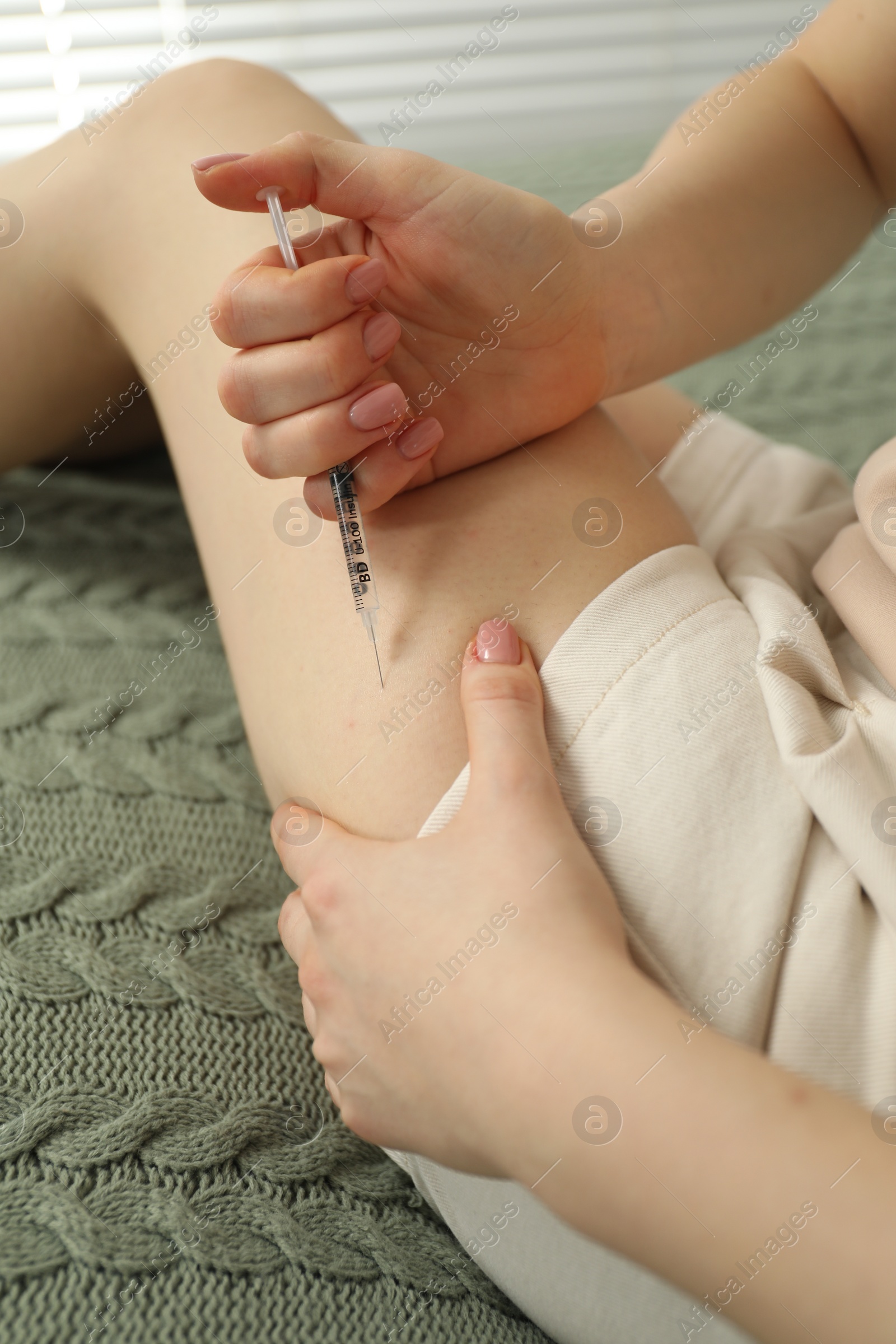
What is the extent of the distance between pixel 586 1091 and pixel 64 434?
0.85 metres

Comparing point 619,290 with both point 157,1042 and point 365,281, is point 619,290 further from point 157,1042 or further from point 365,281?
point 157,1042

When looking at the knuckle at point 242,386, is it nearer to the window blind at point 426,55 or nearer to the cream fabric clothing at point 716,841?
the cream fabric clothing at point 716,841

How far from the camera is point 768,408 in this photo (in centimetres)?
133

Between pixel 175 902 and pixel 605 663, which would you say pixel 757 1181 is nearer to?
pixel 605 663

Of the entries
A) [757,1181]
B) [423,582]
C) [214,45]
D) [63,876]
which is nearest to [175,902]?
[63,876]

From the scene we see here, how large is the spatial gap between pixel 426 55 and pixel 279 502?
287 centimetres

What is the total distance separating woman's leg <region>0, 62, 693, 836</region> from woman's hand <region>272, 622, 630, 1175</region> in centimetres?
4

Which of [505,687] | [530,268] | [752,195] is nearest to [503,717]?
[505,687]

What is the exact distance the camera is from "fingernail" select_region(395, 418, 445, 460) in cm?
64

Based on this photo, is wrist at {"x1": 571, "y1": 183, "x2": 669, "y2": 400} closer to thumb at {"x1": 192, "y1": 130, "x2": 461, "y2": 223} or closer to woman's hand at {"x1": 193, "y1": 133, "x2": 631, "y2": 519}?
woman's hand at {"x1": 193, "y1": 133, "x2": 631, "y2": 519}

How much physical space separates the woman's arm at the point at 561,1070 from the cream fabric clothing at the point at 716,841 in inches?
1.0

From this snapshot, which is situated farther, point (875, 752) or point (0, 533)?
point (0, 533)

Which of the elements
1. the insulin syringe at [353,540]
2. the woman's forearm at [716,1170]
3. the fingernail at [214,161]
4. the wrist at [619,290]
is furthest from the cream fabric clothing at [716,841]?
the fingernail at [214,161]

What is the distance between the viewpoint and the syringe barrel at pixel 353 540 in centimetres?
65
